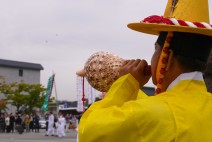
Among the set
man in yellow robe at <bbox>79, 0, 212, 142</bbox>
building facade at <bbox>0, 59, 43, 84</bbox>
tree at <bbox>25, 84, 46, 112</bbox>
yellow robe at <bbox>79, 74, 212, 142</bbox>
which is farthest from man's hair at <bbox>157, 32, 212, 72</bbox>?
building facade at <bbox>0, 59, 43, 84</bbox>

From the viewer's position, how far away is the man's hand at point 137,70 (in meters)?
2.26

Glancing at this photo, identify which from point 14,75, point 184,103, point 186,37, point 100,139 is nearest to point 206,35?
point 186,37

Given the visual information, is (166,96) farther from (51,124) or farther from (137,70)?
(51,124)

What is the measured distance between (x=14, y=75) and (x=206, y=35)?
67452 millimetres

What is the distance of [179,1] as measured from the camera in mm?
2330

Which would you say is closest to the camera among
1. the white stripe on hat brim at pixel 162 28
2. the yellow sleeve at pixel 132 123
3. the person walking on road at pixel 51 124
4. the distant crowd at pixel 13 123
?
the yellow sleeve at pixel 132 123

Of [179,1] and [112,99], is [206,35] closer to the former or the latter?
[179,1]

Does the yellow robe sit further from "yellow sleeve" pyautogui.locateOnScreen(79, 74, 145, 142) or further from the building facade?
the building facade

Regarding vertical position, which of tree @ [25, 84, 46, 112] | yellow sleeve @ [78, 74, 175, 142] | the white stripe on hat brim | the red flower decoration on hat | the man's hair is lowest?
tree @ [25, 84, 46, 112]

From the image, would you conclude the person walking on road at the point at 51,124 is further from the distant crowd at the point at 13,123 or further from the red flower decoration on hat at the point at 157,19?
the red flower decoration on hat at the point at 157,19

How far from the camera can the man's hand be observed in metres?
→ 2.26

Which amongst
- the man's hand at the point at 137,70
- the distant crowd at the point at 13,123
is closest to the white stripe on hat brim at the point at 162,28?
the man's hand at the point at 137,70

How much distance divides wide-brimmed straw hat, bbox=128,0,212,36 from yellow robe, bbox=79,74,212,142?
286 millimetres

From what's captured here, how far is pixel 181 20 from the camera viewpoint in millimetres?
2234
